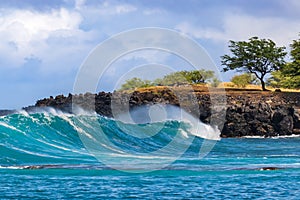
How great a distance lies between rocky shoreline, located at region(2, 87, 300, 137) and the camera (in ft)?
234

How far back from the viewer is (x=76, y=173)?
87.0 ft

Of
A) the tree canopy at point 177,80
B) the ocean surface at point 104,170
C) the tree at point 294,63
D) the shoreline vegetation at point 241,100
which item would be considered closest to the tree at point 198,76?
the tree canopy at point 177,80

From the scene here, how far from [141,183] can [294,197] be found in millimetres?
5816

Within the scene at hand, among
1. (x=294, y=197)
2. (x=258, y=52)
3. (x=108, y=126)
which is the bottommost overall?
(x=294, y=197)

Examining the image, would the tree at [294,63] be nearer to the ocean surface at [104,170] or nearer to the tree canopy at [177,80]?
the tree canopy at [177,80]

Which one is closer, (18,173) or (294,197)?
(294,197)

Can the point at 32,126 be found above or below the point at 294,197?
above

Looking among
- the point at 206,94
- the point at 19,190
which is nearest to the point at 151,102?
the point at 206,94

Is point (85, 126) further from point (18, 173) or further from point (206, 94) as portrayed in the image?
point (206, 94)

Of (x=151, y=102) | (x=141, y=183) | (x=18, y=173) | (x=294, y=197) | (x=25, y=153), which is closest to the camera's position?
(x=294, y=197)

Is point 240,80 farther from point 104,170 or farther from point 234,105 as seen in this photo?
point 104,170

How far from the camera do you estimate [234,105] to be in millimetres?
75125

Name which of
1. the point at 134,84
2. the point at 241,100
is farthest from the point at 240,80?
the point at 241,100

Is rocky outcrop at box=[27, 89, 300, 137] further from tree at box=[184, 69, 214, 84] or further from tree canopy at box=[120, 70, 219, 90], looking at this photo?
tree at box=[184, 69, 214, 84]
